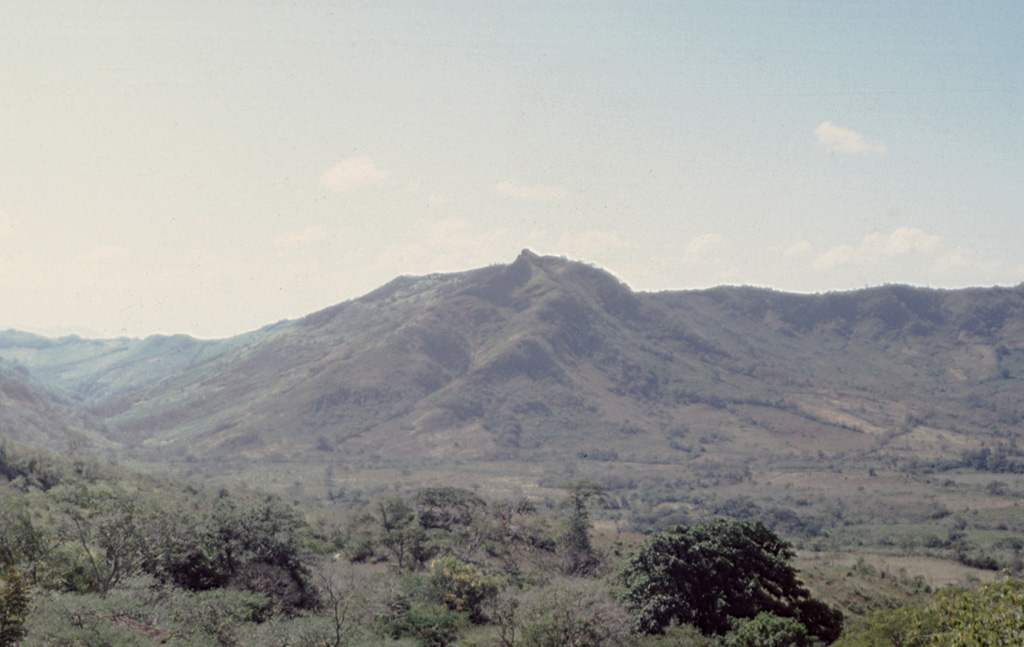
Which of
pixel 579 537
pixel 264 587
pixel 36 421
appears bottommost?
pixel 579 537

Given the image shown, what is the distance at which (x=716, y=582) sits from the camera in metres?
31.9

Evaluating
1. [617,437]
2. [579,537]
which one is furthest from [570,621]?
[617,437]

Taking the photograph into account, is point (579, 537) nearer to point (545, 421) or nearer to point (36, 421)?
point (545, 421)

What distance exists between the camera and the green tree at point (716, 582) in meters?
31.0

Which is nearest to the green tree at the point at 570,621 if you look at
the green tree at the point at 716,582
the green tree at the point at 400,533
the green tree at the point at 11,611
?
the green tree at the point at 716,582

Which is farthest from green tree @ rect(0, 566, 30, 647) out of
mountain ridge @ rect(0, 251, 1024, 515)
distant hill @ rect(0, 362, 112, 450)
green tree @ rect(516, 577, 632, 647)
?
distant hill @ rect(0, 362, 112, 450)

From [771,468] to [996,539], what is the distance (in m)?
62.6

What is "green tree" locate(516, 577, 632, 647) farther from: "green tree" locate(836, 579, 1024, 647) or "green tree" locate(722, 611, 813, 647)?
"green tree" locate(836, 579, 1024, 647)

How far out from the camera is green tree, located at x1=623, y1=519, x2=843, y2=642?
31.0 metres

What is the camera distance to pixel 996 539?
73.8 m

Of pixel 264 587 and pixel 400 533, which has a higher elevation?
pixel 264 587

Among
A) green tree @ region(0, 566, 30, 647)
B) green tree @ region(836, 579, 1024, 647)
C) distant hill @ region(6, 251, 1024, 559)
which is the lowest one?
distant hill @ region(6, 251, 1024, 559)

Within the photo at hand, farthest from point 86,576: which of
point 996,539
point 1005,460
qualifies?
point 1005,460

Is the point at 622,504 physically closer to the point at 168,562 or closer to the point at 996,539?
the point at 996,539
